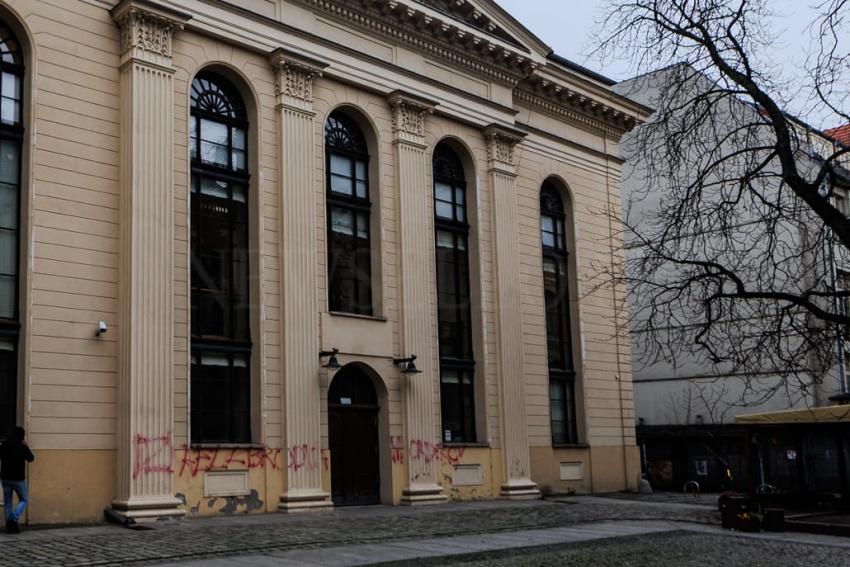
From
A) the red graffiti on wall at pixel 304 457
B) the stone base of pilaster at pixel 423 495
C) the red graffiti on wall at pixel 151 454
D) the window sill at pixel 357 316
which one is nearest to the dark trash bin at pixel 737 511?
the stone base of pilaster at pixel 423 495

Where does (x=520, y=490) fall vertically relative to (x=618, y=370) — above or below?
below

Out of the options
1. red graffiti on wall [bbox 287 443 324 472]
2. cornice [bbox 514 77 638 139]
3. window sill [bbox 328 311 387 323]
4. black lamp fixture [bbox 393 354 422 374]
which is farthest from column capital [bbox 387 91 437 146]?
red graffiti on wall [bbox 287 443 324 472]

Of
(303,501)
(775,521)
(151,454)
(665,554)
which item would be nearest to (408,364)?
(303,501)

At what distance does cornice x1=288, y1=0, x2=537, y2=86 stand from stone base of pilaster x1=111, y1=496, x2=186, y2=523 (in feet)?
39.5

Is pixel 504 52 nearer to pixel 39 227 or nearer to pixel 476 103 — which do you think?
pixel 476 103

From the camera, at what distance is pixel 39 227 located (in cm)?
1894

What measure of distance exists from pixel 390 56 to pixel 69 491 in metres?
13.5

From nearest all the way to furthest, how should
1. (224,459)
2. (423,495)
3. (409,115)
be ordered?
(224,459)
(423,495)
(409,115)

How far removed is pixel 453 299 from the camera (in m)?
27.4

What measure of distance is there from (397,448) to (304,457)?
3036 millimetres

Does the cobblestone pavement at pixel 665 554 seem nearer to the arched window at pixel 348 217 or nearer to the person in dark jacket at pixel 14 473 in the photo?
the person in dark jacket at pixel 14 473

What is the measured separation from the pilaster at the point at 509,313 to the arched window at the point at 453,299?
86 cm

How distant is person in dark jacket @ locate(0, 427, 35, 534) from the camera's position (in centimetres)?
1678

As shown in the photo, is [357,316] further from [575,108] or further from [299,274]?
[575,108]
